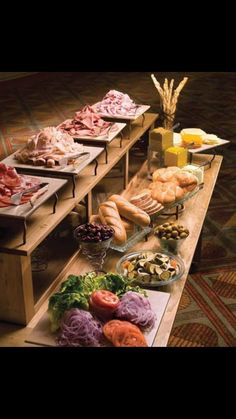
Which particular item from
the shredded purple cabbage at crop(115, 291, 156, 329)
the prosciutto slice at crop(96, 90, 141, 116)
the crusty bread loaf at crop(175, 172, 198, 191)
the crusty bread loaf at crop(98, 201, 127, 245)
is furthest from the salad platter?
the prosciutto slice at crop(96, 90, 141, 116)

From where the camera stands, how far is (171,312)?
186 centimetres

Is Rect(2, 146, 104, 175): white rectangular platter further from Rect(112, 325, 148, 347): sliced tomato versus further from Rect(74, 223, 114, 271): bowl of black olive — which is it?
Rect(112, 325, 148, 347): sliced tomato

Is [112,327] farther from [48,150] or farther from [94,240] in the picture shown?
[48,150]

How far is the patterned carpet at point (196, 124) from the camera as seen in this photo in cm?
291

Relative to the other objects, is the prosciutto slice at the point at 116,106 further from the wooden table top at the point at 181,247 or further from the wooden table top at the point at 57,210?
the wooden table top at the point at 181,247

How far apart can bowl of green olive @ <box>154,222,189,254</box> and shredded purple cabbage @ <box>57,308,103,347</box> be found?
2.08 ft

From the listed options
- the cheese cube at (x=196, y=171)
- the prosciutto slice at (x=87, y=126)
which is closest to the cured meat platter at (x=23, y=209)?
the prosciutto slice at (x=87, y=126)

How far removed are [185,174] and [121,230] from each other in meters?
0.71

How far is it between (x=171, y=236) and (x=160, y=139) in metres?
0.97

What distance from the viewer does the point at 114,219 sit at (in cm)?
222

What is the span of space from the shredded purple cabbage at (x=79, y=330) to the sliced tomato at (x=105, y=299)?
7cm

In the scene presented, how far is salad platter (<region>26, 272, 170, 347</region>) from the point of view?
1657 millimetres

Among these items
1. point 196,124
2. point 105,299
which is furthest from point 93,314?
point 196,124

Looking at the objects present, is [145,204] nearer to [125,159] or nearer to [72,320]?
[125,159]
